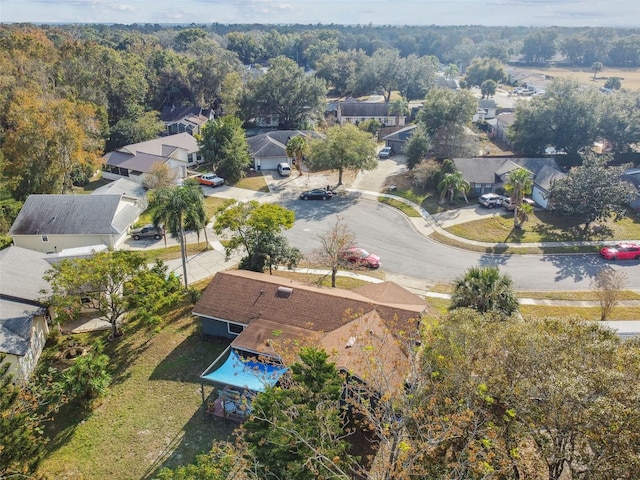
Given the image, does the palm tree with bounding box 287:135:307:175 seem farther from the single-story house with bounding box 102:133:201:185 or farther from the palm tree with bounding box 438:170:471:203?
the palm tree with bounding box 438:170:471:203

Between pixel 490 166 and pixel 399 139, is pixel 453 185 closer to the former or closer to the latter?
pixel 490 166

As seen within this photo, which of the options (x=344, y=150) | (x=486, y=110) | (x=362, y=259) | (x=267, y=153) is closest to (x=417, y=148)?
(x=344, y=150)

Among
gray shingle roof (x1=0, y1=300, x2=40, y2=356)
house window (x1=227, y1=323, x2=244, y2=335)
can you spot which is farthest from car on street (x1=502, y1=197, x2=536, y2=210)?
gray shingle roof (x1=0, y1=300, x2=40, y2=356)

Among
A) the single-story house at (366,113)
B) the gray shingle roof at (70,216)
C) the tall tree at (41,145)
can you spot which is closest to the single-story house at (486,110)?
the single-story house at (366,113)

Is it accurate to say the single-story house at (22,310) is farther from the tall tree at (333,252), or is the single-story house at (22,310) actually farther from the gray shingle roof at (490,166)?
the gray shingle roof at (490,166)

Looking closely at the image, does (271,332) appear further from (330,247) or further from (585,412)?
(585,412)

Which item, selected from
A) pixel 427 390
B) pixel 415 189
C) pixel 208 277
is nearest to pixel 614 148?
pixel 415 189
